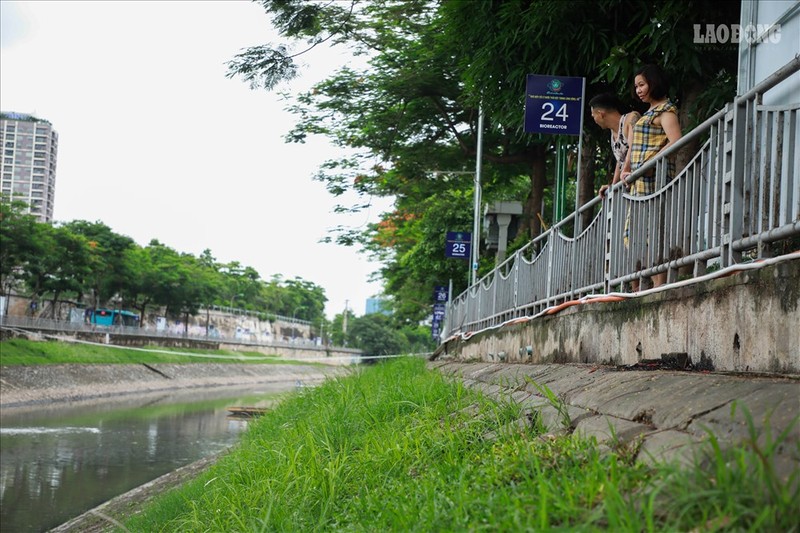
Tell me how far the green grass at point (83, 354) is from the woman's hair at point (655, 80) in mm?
32933

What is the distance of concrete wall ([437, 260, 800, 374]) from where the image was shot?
3.57 m

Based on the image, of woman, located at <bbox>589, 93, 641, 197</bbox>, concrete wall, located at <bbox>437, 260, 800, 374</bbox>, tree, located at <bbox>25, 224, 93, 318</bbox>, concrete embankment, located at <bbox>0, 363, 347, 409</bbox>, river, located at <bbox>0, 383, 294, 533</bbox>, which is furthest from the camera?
tree, located at <bbox>25, 224, 93, 318</bbox>

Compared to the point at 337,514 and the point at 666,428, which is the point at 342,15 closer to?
the point at 337,514

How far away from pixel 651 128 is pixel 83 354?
129ft

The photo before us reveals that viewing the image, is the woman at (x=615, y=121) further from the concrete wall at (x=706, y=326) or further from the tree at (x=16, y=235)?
the tree at (x=16, y=235)

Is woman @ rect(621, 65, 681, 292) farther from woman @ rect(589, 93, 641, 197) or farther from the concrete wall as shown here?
the concrete wall

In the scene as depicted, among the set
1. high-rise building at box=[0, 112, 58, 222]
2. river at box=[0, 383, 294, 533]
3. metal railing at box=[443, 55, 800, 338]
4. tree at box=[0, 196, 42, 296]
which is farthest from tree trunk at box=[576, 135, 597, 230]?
high-rise building at box=[0, 112, 58, 222]

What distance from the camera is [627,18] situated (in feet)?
30.2

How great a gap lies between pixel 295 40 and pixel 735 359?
5.12m

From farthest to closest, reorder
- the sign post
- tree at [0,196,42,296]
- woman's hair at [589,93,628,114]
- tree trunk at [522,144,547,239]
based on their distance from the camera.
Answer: tree at [0,196,42,296] → tree trunk at [522,144,547,239] → the sign post → woman's hair at [589,93,628,114]

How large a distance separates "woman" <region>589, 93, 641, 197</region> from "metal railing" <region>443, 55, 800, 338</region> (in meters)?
Answer: 0.28

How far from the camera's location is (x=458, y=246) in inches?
896

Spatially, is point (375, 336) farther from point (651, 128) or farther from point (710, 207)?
point (710, 207)

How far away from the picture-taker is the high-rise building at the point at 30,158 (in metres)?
102
